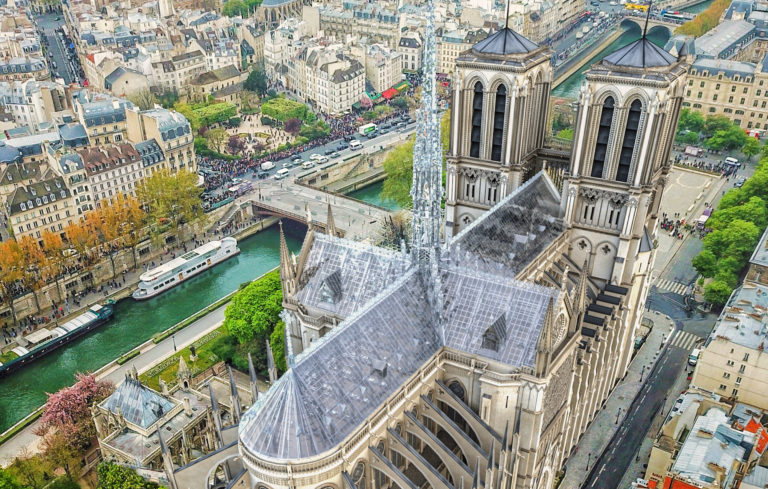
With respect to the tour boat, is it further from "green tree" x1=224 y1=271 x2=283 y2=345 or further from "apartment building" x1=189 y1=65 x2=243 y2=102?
"apartment building" x1=189 y1=65 x2=243 y2=102

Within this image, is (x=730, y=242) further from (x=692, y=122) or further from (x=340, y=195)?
(x=340, y=195)

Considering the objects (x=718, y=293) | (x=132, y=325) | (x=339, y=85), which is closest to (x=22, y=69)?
(x=339, y=85)

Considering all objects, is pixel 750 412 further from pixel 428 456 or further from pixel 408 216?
pixel 408 216

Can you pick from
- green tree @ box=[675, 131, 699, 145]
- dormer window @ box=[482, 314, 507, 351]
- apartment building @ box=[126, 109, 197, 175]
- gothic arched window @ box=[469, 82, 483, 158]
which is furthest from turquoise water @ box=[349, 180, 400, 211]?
dormer window @ box=[482, 314, 507, 351]

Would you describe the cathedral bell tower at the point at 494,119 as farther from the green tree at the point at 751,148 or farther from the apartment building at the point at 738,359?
the green tree at the point at 751,148

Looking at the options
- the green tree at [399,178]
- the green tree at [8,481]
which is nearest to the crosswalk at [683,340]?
the green tree at [399,178]
